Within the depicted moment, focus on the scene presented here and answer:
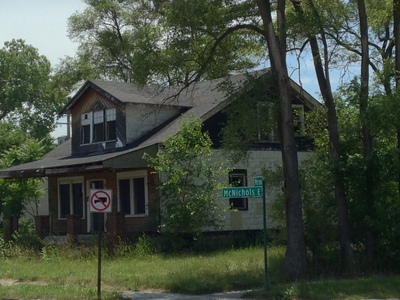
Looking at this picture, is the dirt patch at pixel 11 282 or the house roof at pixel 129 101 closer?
the dirt patch at pixel 11 282

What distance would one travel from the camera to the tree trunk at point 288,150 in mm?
19859

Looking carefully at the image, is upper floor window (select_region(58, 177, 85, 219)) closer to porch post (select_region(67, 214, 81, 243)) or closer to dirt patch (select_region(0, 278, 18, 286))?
porch post (select_region(67, 214, 81, 243))

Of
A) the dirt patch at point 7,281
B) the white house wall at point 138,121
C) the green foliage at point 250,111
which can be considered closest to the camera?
the green foliage at point 250,111

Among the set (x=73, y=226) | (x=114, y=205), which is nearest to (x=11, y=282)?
(x=73, y=226)

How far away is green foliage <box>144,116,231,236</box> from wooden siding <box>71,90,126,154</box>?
3.79m

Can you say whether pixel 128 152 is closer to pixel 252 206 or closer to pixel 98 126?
pixel 98 126

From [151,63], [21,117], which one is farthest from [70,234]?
[21,117]

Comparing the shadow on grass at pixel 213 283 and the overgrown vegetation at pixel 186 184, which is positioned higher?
the overgrown vegetation at pixel 186 184

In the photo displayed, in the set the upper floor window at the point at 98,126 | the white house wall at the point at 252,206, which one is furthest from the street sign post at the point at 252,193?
the upper floor window at the point at 98,126

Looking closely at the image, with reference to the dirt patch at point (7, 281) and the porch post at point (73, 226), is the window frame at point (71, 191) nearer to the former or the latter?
the porch post at point (73, 226)

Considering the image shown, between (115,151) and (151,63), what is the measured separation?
9614 millimetres

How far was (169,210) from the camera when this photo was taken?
87.6ft

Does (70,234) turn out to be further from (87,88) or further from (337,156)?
(337,156)

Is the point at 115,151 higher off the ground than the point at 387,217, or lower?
higher
